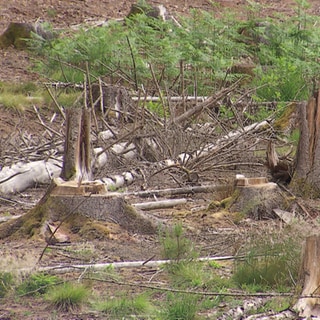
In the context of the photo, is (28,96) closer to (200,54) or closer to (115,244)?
(200,54)

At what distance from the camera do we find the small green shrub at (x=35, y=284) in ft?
19.4

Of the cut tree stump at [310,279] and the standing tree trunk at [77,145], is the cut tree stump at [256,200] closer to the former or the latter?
the standing tree trunk at [77,145]

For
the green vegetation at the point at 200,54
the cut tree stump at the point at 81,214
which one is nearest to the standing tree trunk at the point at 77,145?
the cut tree stump at the point at 81,214

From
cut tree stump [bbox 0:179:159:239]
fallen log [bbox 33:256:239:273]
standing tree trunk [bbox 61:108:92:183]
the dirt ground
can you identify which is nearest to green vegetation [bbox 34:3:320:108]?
the dirt ground

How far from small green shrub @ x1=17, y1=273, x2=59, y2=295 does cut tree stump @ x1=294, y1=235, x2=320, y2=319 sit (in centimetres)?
173

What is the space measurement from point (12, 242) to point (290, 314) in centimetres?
306

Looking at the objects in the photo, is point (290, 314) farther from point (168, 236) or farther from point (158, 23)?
point (158, 23)

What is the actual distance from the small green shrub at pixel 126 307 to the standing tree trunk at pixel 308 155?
14.3ft

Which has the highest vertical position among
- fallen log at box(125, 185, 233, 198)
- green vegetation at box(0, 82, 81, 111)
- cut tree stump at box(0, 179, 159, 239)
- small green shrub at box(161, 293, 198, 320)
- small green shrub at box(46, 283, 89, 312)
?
small green shrub at box(161, 293, 198, 320)

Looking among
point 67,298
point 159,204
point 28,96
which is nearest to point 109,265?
point 67,298

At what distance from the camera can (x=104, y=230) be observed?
296 inches

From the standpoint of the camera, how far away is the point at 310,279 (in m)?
5.27

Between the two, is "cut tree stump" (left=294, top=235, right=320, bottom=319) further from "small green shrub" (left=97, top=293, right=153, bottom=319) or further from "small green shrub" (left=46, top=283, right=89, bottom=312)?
"small green shrub" (left=46, top=283, right=89, bottom=312)

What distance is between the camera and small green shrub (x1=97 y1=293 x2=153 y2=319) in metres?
5.50
